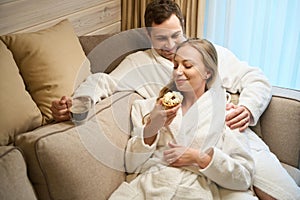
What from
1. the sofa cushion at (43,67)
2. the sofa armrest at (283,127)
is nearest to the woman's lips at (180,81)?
the sofa cushion at (43,67)

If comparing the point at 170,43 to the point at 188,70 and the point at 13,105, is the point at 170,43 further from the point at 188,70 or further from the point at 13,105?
the point at 13,105

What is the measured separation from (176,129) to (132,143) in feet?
0.61

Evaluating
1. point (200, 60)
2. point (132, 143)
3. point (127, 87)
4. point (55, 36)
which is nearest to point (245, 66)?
point (200, 60)

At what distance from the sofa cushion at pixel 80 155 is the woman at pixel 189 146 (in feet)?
0.18

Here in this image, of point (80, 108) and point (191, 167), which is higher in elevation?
point (80, 108)

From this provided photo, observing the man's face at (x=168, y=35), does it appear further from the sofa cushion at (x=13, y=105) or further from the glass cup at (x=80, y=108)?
the sofa cushion at (x=13, y=105)

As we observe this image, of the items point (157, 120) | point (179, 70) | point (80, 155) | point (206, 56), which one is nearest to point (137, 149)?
point (157, 120)

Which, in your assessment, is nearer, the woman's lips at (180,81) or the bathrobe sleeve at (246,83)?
the woman's lips at (180,81)

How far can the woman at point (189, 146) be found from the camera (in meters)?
1.56

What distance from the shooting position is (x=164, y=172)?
158cm

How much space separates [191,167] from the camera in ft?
5.24

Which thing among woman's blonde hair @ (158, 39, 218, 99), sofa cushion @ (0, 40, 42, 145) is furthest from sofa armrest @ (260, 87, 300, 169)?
sofa cushion @ (0, 40, 42, 145)

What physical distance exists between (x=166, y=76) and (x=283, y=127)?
0.59 m

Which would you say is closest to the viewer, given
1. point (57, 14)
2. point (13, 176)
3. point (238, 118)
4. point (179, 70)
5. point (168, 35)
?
point (13, 176)
